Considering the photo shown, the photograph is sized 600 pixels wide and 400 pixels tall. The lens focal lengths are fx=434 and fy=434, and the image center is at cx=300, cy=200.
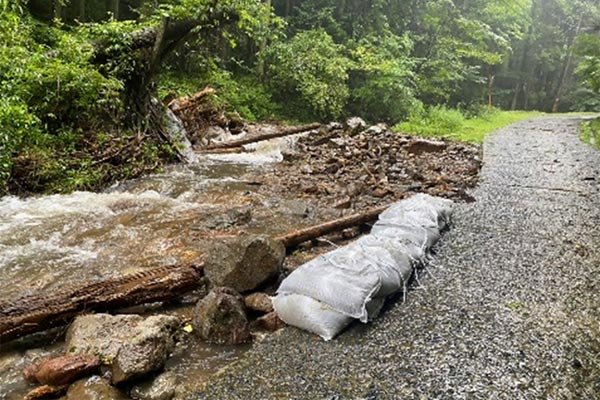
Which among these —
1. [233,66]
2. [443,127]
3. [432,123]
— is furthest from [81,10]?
[443,127]

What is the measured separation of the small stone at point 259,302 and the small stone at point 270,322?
0.30 feet

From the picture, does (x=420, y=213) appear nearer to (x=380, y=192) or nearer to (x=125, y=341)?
(x=380, y=192)

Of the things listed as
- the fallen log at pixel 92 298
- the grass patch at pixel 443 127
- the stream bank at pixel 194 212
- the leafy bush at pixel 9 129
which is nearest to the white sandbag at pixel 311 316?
the stream bank at pixel 194 212

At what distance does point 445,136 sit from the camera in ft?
44.4

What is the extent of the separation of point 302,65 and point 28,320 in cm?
1432

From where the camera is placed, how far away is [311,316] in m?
3.12

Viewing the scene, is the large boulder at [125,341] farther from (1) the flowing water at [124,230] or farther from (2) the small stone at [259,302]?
(2) the small stone at [259,302]

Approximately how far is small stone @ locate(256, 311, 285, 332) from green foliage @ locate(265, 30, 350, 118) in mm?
13155

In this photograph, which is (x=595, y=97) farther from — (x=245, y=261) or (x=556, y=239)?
(x=245, y=261)

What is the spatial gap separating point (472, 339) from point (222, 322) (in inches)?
69.2

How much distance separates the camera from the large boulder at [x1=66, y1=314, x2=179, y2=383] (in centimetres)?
263

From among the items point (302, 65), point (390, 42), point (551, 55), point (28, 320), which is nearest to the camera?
point (28, 320)

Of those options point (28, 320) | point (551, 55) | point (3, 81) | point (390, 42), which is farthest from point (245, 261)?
point (551, 55)

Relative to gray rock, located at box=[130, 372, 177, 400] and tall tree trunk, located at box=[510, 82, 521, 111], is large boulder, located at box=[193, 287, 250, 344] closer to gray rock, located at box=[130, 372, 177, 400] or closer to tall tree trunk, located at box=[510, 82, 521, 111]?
gray rock, located at box=[130, 372, 177, 400]
